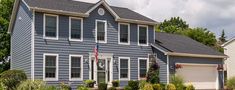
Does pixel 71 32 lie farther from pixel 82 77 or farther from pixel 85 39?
pixel 82 77

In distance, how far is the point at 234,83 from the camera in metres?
39.2

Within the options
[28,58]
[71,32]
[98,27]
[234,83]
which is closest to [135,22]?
[98,27]

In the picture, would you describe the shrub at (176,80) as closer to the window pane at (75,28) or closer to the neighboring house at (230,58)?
the window pane at (75,28)

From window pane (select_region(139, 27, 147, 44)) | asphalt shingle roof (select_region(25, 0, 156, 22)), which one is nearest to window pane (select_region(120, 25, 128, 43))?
asphalt shingle roof (select_region(25, 0, 156, 22))

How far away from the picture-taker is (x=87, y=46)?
30.0 m

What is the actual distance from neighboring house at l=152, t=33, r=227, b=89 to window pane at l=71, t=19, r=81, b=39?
711 cm

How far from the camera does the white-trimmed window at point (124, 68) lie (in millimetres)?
31859

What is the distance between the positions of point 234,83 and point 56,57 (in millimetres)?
18586

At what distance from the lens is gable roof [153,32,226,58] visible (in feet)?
114

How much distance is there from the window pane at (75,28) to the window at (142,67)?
5.99 m

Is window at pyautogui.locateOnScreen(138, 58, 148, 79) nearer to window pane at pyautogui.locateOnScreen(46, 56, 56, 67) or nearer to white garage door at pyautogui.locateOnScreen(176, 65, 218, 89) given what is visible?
white garage door at pyautogui.locateOnScreen(176, 65, 218, 89)

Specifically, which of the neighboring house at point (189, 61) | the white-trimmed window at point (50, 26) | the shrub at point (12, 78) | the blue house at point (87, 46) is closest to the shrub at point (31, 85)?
the shrub at point (12, 78)

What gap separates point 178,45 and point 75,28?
447 inches

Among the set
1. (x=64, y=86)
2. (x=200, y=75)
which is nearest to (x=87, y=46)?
(x=64, y=86)
